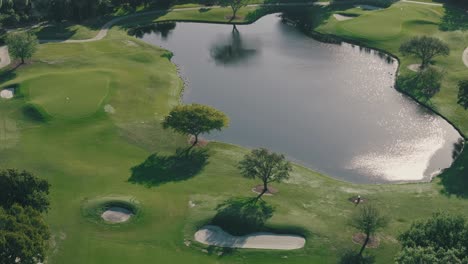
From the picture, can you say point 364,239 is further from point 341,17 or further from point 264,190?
point 341,17

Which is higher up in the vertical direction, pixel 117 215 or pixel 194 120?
pixel 194 120

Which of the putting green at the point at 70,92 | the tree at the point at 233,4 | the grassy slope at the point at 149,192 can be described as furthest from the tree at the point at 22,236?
the tree at the point at 233,4

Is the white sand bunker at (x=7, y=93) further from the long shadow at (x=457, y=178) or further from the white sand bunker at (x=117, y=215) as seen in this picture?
the long shadow at (x=457, y=178)

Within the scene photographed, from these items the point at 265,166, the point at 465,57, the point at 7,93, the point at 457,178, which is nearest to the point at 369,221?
the point at 265,166

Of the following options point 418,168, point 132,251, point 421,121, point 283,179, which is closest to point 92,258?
point 132,251

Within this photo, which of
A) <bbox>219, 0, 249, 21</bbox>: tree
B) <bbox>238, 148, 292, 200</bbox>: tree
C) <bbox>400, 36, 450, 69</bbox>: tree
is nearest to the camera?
<bbox>238, 148, 292, 200</bbox>: tree

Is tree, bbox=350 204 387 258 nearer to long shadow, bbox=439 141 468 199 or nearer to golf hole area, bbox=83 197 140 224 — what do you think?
long shadow, bbox=439 141 468 199

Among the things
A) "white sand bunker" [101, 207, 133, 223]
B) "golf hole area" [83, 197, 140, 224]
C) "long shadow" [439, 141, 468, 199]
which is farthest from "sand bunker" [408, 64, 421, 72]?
"white sand bunker" [101, 207, 133, 223]

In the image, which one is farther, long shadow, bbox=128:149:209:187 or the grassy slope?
long shadow, bbox=128:149:209:187
